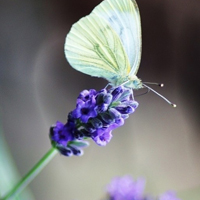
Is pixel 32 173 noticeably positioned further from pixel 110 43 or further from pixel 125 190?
pixel 110 43

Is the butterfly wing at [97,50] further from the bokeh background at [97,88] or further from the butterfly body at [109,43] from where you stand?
the bokeh background at [97,88]

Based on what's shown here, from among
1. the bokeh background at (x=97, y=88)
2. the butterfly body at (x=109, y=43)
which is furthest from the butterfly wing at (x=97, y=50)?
the bokeh background at (x=97, y=88)

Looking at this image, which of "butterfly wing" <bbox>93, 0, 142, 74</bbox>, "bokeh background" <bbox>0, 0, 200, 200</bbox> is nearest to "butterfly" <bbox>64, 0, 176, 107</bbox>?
"butterfly wing" <bbox>93, 0, 142, 74</bbox>

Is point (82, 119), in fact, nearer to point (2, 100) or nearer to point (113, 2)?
point (113, 2)

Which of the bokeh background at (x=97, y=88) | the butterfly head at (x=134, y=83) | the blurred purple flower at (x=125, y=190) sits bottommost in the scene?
the bokeh background at (x=97, y=88)

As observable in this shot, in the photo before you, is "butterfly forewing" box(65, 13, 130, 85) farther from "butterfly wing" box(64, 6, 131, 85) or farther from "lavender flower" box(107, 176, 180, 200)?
"lavender flower" box(107, 176, 180, 200)

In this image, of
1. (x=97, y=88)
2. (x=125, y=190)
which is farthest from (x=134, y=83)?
(x=97, y=88)

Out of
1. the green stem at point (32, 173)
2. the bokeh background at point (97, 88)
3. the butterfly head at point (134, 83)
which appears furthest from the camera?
the bokeh background at point (97, 88)
